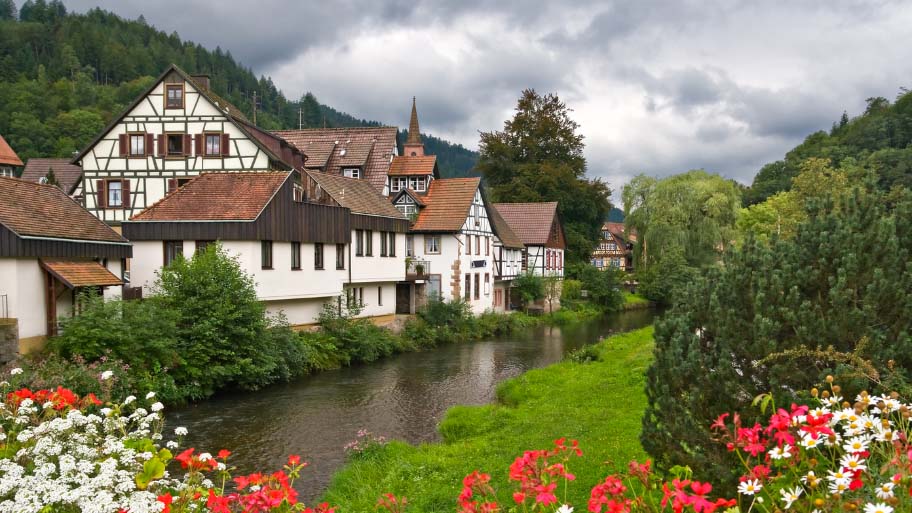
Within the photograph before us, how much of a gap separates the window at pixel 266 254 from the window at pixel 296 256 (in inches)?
46.6

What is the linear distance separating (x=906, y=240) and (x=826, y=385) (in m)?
1.49

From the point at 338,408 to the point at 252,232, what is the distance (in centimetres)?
833

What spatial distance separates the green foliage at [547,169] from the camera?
192 feet

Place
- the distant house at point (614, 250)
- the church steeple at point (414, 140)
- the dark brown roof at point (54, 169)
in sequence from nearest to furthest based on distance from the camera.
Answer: the dark brown roof at point (54, 169) < the church steeple at point (414, 140) < the distant house at point (614, 250)

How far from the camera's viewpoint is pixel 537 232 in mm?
52875

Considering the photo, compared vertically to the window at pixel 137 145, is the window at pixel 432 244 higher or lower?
lower

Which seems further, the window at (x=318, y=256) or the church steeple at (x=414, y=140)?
the church steeple at (x=414, y=140)

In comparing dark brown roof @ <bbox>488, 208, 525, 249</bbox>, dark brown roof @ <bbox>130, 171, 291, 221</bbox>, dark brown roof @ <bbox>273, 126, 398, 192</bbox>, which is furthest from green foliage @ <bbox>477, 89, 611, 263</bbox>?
dark brown roof @ <bbox>130, 171, 291, 221</bbox>

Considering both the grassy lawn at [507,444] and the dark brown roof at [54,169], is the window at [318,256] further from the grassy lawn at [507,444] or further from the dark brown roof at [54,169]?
the dark brown roof at [54,169]

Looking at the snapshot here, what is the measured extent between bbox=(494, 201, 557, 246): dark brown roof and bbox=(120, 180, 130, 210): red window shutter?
26.7 meters

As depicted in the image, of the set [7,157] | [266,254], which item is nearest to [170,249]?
[266,254]

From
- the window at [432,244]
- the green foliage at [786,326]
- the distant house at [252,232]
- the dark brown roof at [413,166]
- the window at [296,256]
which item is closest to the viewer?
the green foliage at [786,326]

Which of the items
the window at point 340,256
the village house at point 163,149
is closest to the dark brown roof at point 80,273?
the window at point 340,256

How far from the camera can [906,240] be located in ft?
21.2
